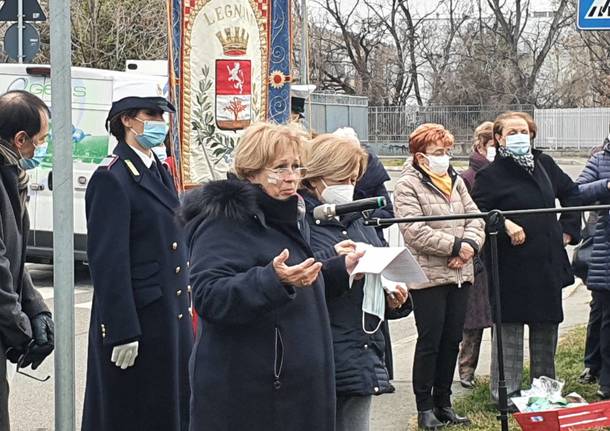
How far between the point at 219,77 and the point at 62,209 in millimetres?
2794

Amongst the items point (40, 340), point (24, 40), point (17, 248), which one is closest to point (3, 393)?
point (40, 340)

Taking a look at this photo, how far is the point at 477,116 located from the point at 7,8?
37490 mm

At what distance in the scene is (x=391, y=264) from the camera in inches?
177

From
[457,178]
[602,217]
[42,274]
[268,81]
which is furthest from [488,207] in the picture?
[42,274]

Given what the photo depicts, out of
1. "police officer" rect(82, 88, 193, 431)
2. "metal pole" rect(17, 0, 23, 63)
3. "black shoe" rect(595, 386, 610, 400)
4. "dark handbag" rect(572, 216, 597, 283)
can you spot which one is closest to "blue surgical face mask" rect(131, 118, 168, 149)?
"police officer" rect(82, 88, 193, 431)

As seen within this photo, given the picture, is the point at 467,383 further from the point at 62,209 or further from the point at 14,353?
the point at 62,209

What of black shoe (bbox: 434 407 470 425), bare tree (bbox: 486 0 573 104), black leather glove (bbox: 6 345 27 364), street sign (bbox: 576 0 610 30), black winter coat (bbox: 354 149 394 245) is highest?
bare tree (bbox: 486 0 573 104)

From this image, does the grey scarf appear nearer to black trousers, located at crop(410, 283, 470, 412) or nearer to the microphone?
black trousers, located at crop(410, 283, 470, 412)

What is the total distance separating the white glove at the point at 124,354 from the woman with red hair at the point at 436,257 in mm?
2132

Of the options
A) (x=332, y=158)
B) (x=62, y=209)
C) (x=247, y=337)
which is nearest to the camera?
(x=247, y=337)

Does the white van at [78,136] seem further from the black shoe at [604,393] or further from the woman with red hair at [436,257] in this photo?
the black shoe at [604,393]

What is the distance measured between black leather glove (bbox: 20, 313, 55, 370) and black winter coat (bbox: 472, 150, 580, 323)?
10.6 ft

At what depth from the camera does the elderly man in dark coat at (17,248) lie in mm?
4602

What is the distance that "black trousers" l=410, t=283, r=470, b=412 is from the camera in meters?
6.93
